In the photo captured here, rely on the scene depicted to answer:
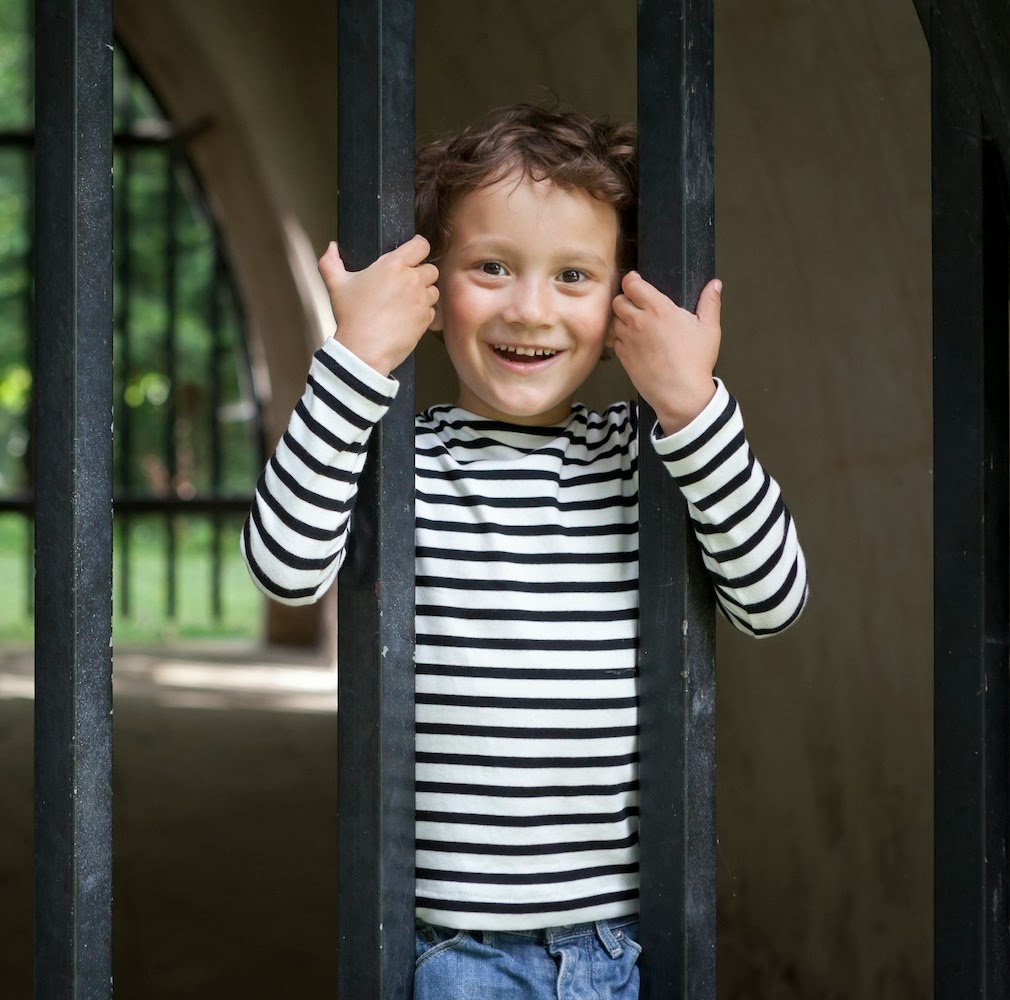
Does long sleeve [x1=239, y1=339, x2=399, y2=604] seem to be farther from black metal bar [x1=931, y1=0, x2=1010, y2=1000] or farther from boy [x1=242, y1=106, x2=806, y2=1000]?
black metal bar [x1=931, y1=0, x2=1010, y2=1000]

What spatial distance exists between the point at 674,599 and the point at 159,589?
13025 mm

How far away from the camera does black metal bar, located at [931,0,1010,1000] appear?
133cm

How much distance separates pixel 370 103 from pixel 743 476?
0.48 m

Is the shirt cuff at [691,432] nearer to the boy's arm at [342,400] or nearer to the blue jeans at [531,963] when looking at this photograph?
the boy's arm at [342,400]

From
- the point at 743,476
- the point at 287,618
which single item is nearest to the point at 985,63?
the point at 743,476

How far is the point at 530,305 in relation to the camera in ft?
4.67

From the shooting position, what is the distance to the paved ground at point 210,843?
9.41ft

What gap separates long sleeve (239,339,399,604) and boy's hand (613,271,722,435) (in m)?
0.23

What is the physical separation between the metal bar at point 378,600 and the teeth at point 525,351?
244mm

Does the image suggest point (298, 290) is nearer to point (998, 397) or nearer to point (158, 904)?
point (158, 904)

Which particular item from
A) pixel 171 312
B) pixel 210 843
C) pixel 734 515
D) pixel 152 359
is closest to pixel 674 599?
pixel 734 515

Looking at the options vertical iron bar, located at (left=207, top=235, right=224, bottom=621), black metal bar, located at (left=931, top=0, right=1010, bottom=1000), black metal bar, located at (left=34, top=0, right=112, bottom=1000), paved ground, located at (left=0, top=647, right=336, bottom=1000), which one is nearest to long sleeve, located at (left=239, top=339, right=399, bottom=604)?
black metal bar, located at (left=34, top=0, right=112, bottom=1000)

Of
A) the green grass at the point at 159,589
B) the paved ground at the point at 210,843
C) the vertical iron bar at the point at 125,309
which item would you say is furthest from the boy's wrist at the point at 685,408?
the vertical iron bar at the point at 125,309

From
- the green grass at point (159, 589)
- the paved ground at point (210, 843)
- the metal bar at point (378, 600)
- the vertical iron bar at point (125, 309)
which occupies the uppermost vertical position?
the vertical iron bar at point (125, 309)
